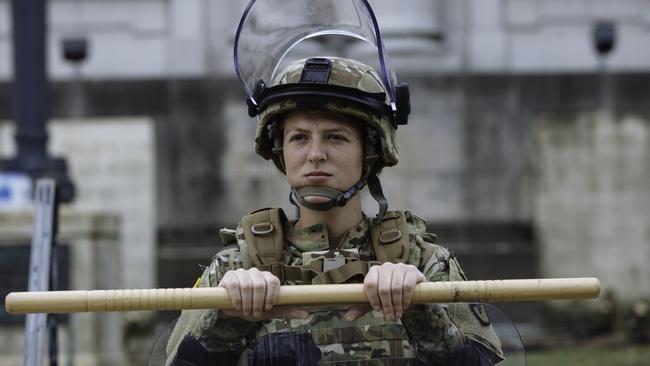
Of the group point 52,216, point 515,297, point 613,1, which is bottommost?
point 515,297

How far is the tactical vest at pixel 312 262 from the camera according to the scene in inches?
182

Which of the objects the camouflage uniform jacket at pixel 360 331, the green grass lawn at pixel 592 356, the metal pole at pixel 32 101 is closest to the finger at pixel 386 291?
the camouflage uniform jacket at pixel 360 331

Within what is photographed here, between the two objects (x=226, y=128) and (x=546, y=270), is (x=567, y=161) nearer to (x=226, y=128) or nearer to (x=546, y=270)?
(x=546, y=270)

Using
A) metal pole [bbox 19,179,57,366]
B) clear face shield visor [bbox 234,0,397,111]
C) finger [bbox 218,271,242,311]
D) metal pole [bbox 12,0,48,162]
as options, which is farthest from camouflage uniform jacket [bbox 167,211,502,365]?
metal pole [bbox 12,0,48,162]

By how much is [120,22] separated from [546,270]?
551 centimetres

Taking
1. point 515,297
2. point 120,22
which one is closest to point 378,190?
point 515,297

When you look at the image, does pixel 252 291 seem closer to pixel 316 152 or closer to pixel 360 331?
pixel 360 331

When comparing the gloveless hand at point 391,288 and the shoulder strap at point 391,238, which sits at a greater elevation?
the shoulder strap at point 391,238

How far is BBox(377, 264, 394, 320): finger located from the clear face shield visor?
3.09 feet

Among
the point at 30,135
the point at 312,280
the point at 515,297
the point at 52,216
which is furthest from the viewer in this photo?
the point at 30,135

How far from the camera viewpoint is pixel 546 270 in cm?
1722

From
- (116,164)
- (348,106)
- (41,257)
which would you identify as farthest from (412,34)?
(348,106)

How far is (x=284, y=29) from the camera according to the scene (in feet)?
17.7

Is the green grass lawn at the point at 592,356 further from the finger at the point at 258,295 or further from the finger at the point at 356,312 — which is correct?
the finger at the point at 258,295
